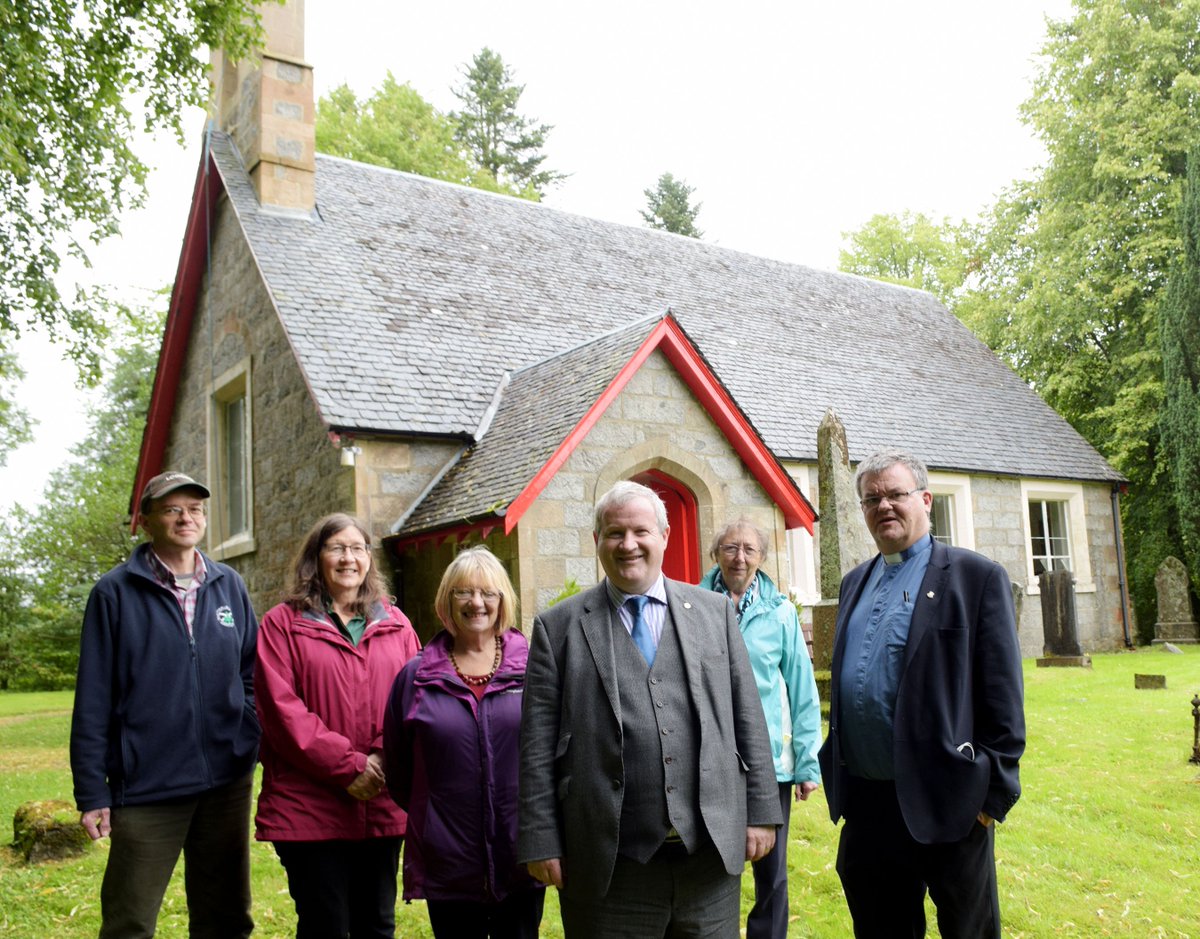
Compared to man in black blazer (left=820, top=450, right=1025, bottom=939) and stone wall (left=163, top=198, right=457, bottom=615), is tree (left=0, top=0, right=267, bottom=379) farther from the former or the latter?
man in black blazer (left=820, top=450, right=1025, bottom=939)

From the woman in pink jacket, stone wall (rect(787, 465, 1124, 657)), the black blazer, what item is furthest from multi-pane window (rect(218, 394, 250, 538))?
the black blazer

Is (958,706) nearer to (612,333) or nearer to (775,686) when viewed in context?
(775,686)

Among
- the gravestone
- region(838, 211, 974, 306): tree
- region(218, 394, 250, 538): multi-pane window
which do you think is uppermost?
region(838, 211, 974, 306): tree

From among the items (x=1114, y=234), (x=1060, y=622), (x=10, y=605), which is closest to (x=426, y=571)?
(x=1060, y=622)

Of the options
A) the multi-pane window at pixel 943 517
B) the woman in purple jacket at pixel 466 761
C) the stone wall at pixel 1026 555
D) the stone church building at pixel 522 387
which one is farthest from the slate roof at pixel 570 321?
the woman in purple jacket at pixel 466 761

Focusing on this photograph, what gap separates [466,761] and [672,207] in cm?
3680

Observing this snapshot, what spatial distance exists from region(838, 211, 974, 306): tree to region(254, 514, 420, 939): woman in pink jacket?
3461 centimetres

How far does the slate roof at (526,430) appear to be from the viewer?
9.03 meters

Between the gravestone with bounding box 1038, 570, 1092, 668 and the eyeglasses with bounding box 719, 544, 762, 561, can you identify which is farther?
the gravestone with bounding box 1038, 570, 1092, 668

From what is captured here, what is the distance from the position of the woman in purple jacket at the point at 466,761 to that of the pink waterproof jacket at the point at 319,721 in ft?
0.70

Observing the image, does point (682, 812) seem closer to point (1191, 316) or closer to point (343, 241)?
point (343, 241)

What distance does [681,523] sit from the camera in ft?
32.3

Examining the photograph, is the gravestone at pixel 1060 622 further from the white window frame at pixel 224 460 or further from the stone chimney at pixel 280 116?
the stone chimney at pixel 280 116

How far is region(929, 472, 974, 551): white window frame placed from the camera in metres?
16.5
